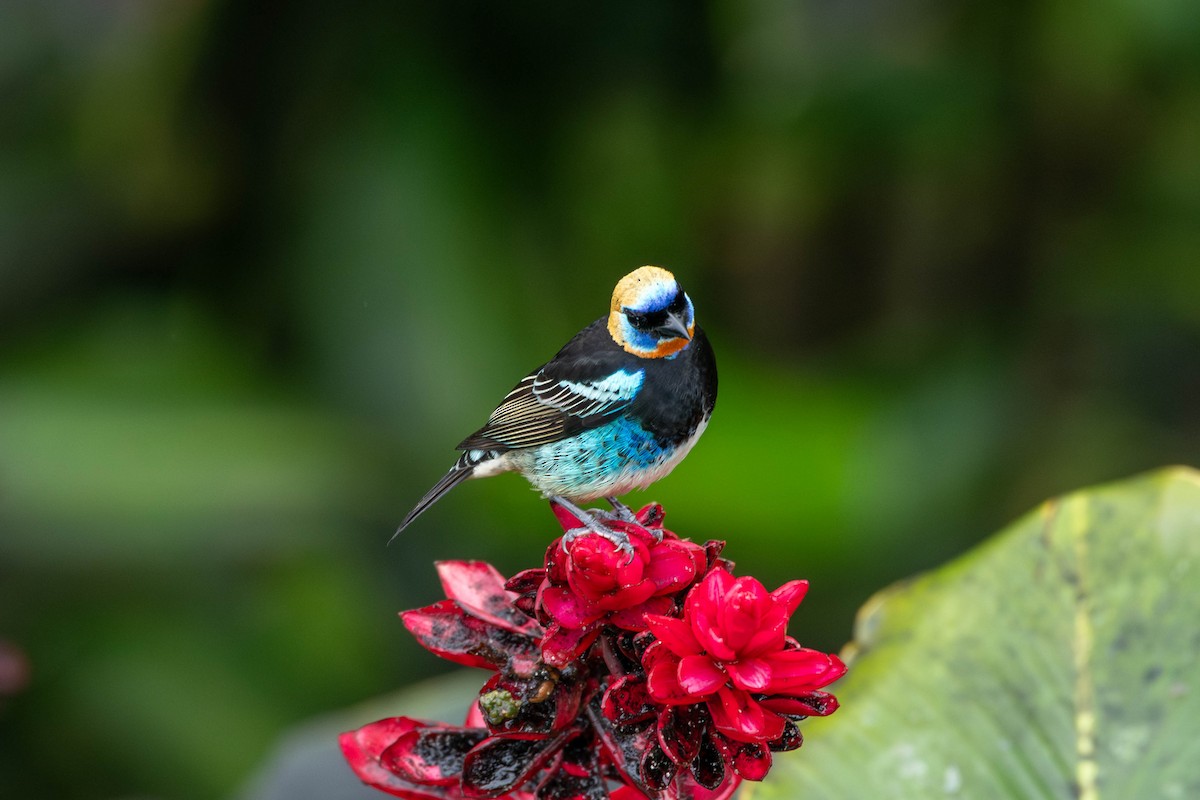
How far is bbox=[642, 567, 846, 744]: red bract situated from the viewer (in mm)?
1044

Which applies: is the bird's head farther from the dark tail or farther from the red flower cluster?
the dark tail

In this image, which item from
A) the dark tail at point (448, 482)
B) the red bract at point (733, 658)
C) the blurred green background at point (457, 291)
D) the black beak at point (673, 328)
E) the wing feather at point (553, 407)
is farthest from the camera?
the blurred green background at point (457, 291)

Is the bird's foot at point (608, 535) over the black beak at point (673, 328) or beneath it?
beneath

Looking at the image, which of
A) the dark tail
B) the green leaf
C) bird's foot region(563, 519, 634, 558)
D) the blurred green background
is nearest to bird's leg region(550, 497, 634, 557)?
bird's foot region(563, 519, 634, 558)

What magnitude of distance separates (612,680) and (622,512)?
10.5 inches

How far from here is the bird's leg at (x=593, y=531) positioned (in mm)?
1144

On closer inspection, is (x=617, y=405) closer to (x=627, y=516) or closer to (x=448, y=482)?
(x=627, y=516)

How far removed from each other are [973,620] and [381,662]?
78.4 inches

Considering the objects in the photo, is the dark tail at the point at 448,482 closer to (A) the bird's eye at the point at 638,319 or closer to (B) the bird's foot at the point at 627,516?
(B) the bird's foot at the point at 627,516

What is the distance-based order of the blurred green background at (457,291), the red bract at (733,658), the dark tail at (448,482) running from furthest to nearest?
1. the blurred green background at (457,291)
2. the dark tail at (448,482)
3. the red bract at (733,658)

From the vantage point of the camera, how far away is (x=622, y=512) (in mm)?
1423

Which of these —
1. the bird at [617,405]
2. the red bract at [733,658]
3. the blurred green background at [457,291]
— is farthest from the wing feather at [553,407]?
the blurred green background at [457,291]

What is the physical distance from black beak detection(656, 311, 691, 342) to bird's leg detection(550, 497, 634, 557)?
0.61 feet

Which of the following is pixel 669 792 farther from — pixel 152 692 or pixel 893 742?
pixel 152 692
